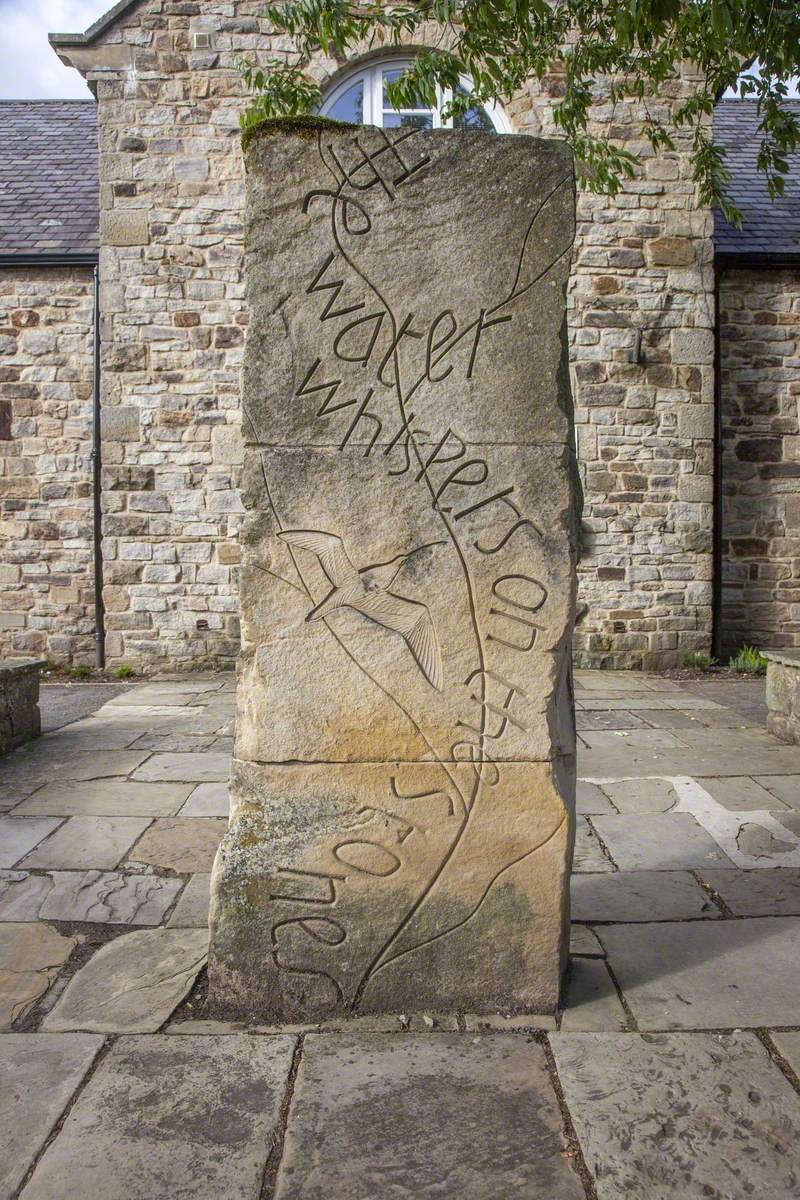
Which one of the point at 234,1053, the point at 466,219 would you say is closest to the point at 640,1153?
the point at 234,1053

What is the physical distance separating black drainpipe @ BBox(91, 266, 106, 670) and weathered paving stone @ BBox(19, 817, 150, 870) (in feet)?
14.4

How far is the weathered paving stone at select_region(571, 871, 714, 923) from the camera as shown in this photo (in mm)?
2646

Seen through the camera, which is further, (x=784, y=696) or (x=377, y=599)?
(x=784, y=696)

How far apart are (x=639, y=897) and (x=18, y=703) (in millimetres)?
3497

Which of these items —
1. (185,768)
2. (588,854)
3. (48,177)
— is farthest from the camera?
(48,177)

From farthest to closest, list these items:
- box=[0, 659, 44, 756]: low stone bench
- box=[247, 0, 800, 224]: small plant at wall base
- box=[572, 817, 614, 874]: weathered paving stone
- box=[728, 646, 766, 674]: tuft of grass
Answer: box=[728, 646, 766, 674]: tuft of grass
box=[0, 659, 44, 756]: low stone bench
box=[572, 817, 614, 874]: weathered paving stone
box=[247, 0, 800, 224]: small plant at wall base

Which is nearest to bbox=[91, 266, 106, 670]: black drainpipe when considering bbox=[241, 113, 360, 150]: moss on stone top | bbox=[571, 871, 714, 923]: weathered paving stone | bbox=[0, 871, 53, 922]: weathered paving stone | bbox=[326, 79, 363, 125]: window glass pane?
bbox=[326, 79, 363, 125]: window glass pane

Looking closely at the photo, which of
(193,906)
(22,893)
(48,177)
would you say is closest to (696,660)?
(193,906)

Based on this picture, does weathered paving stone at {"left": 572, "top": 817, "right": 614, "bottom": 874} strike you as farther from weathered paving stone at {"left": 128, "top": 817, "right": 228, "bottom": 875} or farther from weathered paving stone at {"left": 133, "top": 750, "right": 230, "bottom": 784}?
weathered paving stone at {"left": 133, "top": 750, "right": 230, "bottom": 784}

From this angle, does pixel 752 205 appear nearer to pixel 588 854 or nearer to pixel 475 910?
pixel 588 854

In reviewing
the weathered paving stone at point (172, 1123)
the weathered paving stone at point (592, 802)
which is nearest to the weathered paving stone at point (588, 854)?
the weathered paving stone at point (592, 802)

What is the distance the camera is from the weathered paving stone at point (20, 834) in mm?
3160

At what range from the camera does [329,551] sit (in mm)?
2062

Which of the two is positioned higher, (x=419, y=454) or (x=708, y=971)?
(x=419, y=454)
